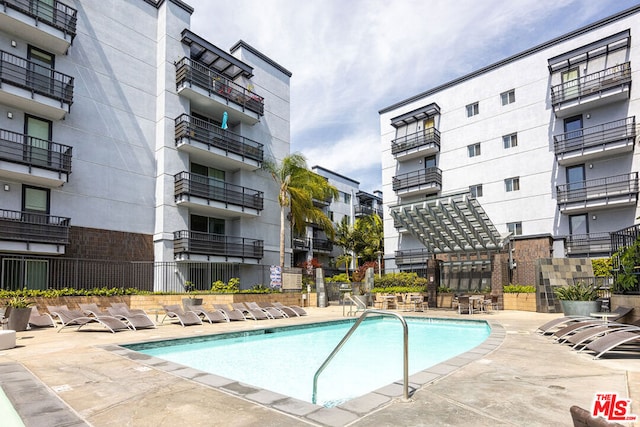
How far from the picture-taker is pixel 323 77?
22531 mm

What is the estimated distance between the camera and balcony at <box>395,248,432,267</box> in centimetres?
3150

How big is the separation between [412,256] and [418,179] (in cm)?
628

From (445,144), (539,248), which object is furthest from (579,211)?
(445,144)

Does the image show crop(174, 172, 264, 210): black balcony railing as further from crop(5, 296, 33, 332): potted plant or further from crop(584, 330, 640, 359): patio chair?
crop(584, 330, 640, 359): patio chair

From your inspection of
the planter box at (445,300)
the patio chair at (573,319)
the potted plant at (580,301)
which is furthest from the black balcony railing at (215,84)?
the patio chair at (573,319)

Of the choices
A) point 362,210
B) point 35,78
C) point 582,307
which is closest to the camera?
point 582,307

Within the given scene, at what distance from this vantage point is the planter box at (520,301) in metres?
18.2

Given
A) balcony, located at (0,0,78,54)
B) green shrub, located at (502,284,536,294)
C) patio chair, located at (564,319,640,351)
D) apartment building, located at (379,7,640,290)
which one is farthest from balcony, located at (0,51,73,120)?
green shrub, located at (502,284,536,294)

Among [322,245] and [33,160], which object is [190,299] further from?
[322,245]

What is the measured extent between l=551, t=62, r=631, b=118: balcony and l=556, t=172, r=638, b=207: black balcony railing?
15.5ft

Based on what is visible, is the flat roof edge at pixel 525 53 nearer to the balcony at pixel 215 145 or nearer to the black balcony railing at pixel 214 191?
the balcony at pixel 215 145

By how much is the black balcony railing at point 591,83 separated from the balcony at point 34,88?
28371 mm

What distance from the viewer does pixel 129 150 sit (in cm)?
2238

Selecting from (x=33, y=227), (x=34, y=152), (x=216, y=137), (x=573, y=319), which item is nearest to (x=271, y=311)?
(x=573, y=319)
